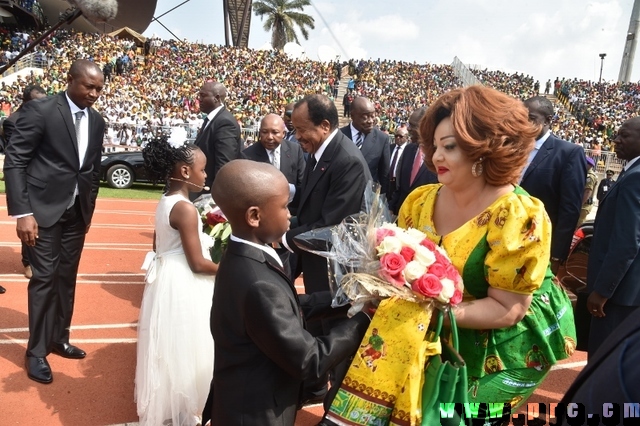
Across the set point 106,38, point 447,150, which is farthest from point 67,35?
point 447,150

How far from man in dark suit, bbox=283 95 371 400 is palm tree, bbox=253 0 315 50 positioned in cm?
5484

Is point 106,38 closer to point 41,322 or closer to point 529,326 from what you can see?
point 41,322

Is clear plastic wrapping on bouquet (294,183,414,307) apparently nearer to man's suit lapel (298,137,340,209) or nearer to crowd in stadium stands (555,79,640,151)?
man's suit lapel (298,137,340,209)

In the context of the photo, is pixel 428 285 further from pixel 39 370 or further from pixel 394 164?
pixel 394 164

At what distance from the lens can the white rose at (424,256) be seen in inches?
73.4

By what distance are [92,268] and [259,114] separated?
21.1m

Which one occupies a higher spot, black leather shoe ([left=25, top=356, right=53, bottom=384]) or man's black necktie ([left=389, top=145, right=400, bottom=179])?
man's black necktie ([left=389, top=145, right=400, bottom=179])

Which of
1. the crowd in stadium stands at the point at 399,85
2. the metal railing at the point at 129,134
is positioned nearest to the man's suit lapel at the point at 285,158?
the metal railing at the point at 129,134

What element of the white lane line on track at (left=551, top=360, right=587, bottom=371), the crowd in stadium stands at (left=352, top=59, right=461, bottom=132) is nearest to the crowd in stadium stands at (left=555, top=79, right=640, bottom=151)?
the crowd in stadium stands at (left=352, top=59, right=461, bottom=132)

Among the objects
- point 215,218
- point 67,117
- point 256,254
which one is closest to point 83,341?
point 215,218

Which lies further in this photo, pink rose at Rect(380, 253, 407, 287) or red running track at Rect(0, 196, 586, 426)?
red running track at Rect(0, 196, 586, 426)

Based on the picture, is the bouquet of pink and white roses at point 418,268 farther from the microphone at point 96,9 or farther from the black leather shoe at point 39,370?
the black leather shoe at point 39,370

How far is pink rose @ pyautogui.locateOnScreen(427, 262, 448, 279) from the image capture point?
1852 mm

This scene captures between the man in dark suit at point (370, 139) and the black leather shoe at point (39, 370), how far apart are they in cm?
436
